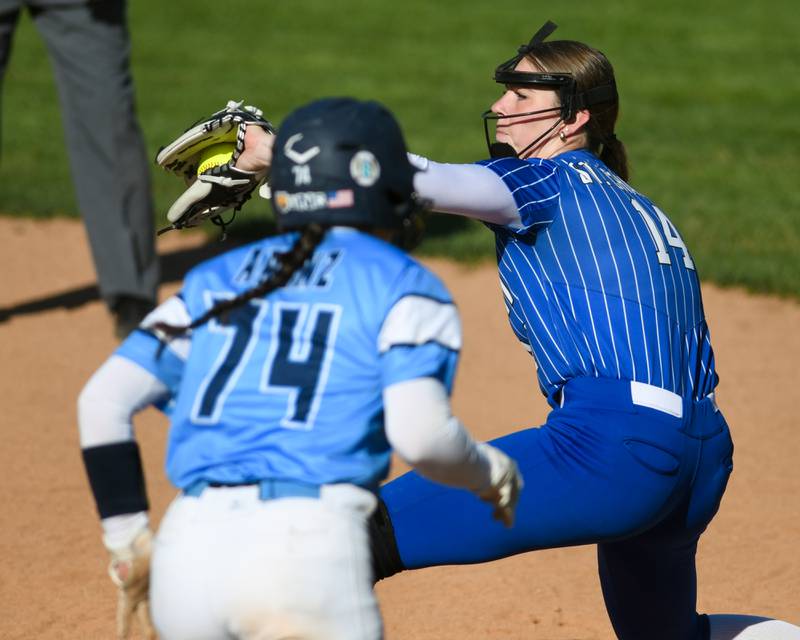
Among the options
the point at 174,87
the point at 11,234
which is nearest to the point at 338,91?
the point at 174,87

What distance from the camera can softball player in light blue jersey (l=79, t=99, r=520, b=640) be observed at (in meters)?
2.60

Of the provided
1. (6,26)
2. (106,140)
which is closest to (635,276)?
(106,140)

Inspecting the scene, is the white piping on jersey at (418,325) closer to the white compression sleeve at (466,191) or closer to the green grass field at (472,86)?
the white compression sleeve at (466,191)

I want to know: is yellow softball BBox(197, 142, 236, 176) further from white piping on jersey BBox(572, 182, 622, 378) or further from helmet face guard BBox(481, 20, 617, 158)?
white piping on jersey BBox(572, 182, 622, 378)

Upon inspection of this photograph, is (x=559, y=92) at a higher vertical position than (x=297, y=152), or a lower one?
lower

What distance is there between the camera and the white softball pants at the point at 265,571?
258 cm

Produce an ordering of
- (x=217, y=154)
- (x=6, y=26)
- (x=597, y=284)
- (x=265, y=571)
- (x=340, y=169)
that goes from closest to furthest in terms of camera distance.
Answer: (x=265, y=571) < (x=340, y=169) < (x=597, y=284) < (x=217, y=154) < (x=6, y=26)

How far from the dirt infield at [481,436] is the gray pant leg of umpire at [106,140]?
0.46 m

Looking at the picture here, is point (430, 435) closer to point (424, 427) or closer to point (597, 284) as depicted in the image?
point (424, 427)

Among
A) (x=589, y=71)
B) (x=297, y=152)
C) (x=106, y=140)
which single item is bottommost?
(x=106, y=140)

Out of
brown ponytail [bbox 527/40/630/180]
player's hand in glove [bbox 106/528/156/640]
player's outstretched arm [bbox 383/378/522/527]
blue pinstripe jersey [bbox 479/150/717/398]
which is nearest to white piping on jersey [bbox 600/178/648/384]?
blue pinstripe jersey [bbox 479/150/717/398]

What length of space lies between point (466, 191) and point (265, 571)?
1228 mm

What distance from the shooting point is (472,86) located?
1405 cm

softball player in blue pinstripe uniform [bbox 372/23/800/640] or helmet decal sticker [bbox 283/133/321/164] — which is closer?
helmet decal sticker [bbox 283/133/321/164]
